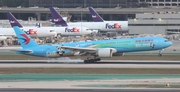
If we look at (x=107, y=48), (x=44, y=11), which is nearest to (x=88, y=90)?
(x=107, y=48)

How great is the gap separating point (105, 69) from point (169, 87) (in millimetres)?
14738

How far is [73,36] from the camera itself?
428ft

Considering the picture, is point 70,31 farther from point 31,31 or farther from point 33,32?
point 31,31

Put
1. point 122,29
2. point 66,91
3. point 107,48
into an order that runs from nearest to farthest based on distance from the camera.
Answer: point 66,91 → point 107,48 → point 122,29

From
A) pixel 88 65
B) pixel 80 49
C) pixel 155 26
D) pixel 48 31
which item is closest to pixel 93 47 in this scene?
Answer: pixel 80 49

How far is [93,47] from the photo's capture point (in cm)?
6462

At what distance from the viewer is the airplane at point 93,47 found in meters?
63.8

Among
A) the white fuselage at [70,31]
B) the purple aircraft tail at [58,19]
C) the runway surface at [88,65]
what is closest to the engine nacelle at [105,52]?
the runway surface at [88,65]

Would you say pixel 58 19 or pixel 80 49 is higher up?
pixel 80 49

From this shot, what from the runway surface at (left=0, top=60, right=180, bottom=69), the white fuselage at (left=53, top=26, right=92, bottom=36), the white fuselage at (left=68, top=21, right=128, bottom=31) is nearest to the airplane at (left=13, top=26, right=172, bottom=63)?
the runway surface at (left=0, top=60, right=180, bottom=69)

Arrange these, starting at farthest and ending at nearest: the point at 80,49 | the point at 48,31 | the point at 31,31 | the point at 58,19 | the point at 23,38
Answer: the point at 58,19, the point at 48,31, the point at 31,31, the point at 23,38, the point at 80,49

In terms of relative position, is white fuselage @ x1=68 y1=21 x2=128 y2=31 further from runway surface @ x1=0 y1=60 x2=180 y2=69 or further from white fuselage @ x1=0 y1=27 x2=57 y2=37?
runway surface @ x1=0 y1=60 x2=180 y2=69

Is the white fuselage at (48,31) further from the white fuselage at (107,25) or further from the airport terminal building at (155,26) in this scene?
the white fuselage at (107,25)

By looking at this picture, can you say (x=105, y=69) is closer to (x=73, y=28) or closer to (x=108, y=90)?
(x=108, y=90)
